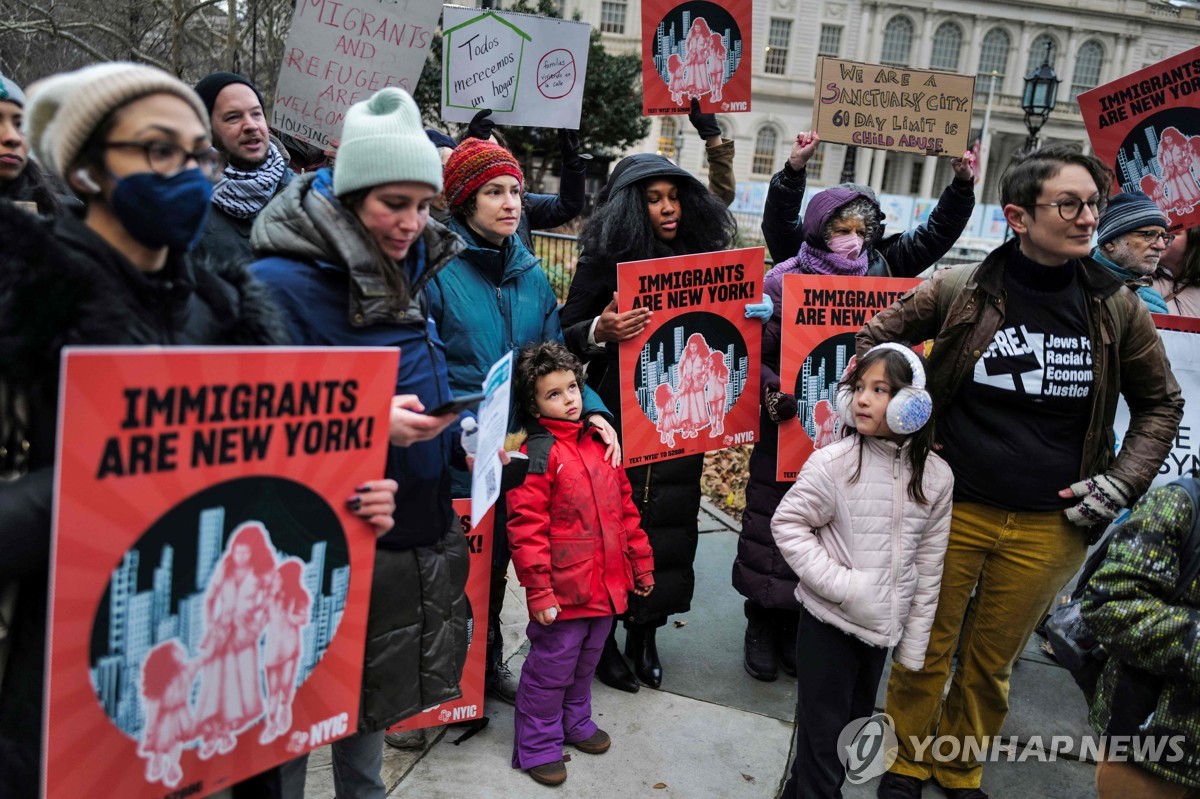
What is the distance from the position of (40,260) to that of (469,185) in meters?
1.82

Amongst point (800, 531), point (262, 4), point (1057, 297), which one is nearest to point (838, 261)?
point (1057, 297)

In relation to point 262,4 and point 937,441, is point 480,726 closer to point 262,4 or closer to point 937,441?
point 937,441

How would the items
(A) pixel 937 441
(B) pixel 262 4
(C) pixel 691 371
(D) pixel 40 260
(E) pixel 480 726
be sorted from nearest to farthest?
(D) pixel 40 260 < (A) pixel 937 441 < (E) pixel 480 726 < (C) pixel 691 371 < (B) pixel 262 4

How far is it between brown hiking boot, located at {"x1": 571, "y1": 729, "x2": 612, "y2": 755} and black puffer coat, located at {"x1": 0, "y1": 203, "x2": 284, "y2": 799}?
83.5 inches

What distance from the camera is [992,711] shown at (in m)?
3.16

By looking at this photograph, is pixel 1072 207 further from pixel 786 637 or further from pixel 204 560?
pixel 204 560

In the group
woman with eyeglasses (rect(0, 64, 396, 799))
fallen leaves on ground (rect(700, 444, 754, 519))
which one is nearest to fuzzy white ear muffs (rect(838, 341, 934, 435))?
woman with eyeglasses (rect(0, 64, 396, 799))

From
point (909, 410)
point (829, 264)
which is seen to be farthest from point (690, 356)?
point (909, 410)

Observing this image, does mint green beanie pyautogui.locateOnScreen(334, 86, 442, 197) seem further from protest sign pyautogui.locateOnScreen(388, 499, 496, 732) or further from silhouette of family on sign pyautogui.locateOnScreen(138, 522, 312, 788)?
protest sign pyautogui.locateOnScreen(388, 499, 496, 732)

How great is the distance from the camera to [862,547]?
2.71 m

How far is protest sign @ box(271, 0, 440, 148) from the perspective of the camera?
408 centimetres

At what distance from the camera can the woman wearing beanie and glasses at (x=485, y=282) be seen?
3.03 metres

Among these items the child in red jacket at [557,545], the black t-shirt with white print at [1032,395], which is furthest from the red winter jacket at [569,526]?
the black t-shirt with white print at [1032,395]

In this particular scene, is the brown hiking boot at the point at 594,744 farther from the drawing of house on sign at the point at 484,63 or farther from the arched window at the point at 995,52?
the arched window at the point at 995,52
